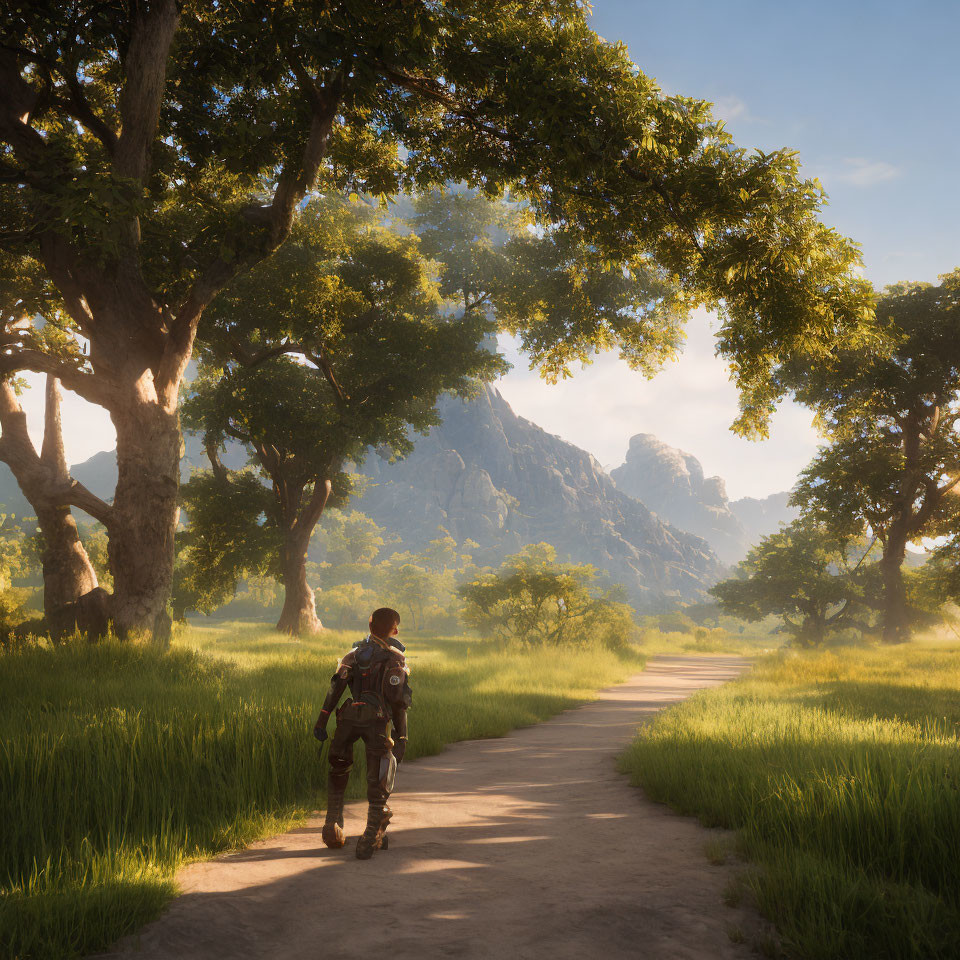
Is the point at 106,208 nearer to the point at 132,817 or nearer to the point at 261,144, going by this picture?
the point at 261,144

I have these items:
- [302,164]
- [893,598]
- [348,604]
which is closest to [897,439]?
[893,598]

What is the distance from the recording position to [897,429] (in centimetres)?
2612

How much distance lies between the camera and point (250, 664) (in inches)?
491

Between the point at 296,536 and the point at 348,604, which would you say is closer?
the point at 296,536

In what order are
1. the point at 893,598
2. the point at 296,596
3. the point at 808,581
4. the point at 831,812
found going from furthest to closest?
the point at 808,581 → the point at 893,598 → the point at 296,596 → the point at 831,812

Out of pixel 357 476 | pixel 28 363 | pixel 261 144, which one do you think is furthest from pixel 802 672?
pixel 357 476

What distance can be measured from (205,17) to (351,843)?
14.4 meters

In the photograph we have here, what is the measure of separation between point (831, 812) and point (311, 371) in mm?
24156

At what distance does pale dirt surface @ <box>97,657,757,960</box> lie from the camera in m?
2.83

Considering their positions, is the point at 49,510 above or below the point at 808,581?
above

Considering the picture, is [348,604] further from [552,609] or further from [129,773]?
[129,773]

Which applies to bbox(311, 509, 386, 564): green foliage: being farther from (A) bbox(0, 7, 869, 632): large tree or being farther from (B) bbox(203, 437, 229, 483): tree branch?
(A) bbox(0, 7, 869, 632): large tree

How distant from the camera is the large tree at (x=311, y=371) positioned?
16.5 meters

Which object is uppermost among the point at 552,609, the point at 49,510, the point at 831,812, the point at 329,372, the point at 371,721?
the point at 329,372
